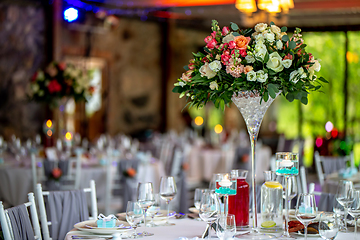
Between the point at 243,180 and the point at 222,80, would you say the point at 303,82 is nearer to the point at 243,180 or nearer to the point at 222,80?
the point at 222,80

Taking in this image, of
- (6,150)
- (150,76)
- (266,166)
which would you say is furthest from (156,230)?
(150,76)

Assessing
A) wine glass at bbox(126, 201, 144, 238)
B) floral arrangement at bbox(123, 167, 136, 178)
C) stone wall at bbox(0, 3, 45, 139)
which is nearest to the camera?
wine glass at bbox(126, 201, 144, 238)

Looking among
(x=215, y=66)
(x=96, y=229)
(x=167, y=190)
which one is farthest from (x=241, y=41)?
(x=96, y=229)

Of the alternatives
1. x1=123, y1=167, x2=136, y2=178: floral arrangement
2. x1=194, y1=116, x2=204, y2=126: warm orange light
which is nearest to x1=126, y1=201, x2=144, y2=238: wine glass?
x1=123, y1=167, x2=136, y2=178: floral arrangement

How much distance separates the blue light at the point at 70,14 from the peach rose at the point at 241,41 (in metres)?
6.99

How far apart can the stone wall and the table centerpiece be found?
6.40 m

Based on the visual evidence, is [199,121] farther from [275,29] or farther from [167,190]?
[275,29]

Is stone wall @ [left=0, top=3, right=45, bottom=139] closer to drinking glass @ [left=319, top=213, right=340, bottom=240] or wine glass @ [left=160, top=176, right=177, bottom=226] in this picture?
wine glass @ [left=160, top=176, right=177, bottom=226]

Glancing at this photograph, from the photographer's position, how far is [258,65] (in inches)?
79.4

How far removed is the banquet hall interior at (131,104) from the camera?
4891mm

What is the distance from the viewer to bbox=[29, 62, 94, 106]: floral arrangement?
5.71 meters

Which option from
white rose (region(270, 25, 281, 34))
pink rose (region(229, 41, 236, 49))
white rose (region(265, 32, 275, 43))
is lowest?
pink rose (region(229, 41, 236, 49))

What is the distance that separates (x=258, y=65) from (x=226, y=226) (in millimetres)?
745

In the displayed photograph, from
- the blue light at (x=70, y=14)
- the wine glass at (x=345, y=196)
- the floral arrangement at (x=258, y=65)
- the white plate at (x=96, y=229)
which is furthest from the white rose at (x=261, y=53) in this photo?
the blue light at (x=70, y=14)
